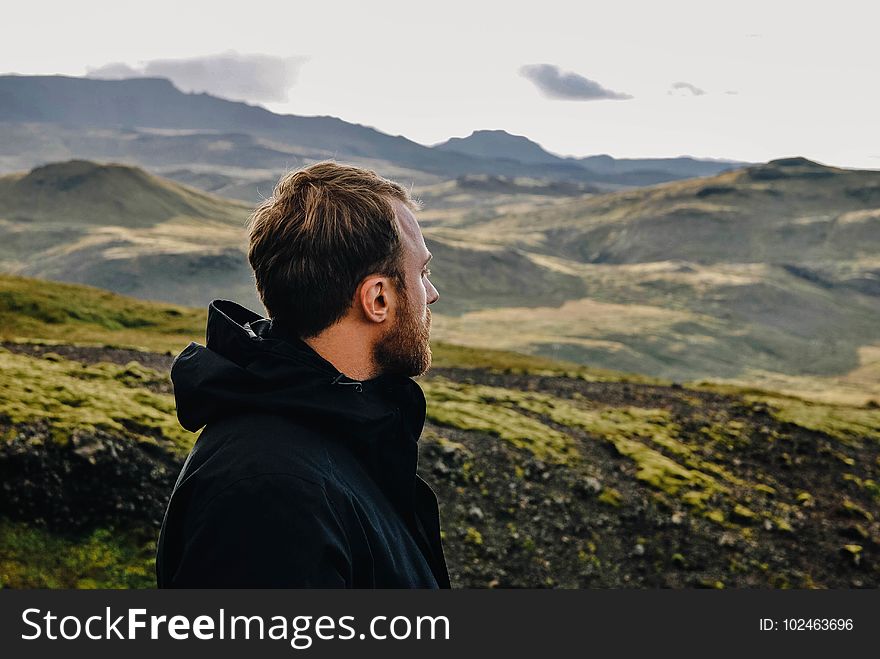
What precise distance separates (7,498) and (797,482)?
26653 millimetres

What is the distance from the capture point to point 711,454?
97.5 feet

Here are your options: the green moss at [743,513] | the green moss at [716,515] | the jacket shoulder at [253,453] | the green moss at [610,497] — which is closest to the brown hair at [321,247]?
the jacket shoulder at [253,453]

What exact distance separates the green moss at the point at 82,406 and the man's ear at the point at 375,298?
49.8 feet

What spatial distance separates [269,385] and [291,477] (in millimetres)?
587

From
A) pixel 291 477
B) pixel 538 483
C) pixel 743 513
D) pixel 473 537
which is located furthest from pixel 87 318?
pixel 291 477

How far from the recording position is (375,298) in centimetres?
366

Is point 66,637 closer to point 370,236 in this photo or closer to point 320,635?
point 320,635

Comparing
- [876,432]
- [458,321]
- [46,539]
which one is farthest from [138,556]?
[458,321]

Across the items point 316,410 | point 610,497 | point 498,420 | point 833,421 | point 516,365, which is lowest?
point 516,365

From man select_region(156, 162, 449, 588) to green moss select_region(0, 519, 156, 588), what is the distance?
12500 millimetres

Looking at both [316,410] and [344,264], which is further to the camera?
[344,264]

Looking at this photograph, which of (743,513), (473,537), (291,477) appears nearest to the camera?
(291,477)

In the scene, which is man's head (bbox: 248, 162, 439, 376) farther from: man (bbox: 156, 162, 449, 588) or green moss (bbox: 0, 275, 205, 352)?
Answer: green moss (bbox: 0, 275, 205, 352)

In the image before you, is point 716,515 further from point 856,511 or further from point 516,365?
point 516,365
